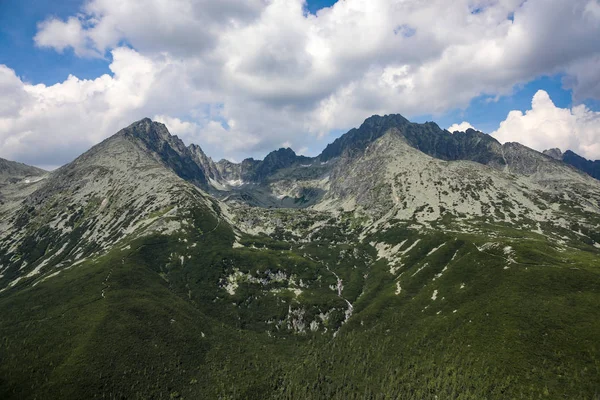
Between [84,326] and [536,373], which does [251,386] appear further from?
[536,373]

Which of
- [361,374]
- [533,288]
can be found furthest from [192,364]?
[533,288]

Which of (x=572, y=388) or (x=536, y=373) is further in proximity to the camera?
(x=536, y=373)

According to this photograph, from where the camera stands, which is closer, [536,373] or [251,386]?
[536,373]

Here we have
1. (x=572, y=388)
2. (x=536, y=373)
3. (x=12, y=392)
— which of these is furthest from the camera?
(x=12, y=392)

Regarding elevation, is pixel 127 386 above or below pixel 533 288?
below

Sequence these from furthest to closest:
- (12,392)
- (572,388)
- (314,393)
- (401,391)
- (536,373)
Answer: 1. (314,393)
2. (401,391)
3. (12,392)
4. (536,373)
5. (572,388)

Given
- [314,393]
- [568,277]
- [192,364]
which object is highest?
[568,277]

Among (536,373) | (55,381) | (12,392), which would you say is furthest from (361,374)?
(12,392)

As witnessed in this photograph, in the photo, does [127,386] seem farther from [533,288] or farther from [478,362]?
[533,288]

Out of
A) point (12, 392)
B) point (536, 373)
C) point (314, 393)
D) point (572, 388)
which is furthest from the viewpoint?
point (314, 393)
